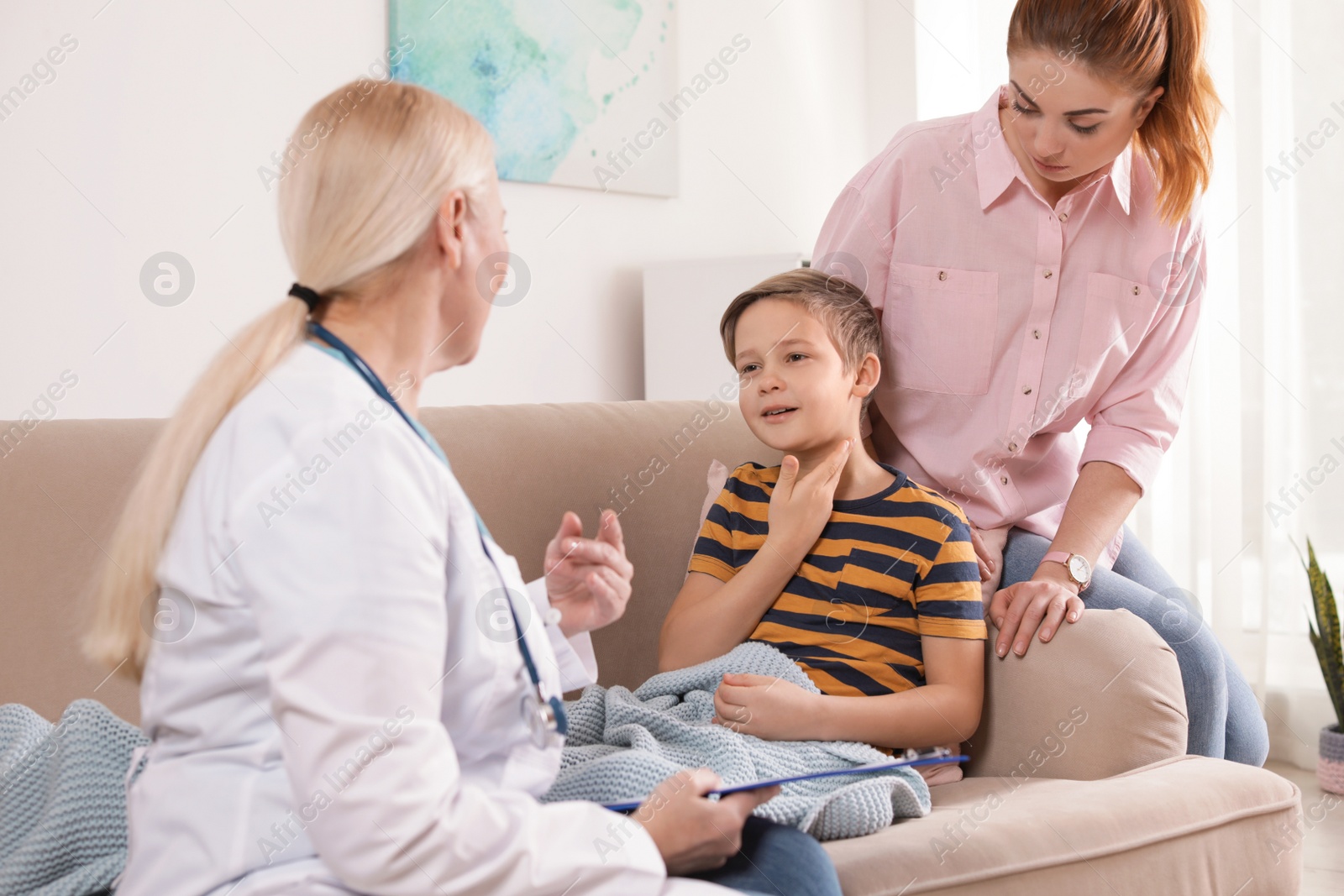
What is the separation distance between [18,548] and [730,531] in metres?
0.95

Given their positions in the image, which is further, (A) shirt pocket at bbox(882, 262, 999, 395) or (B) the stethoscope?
(A) shirt pocket at bbox(882, 262, 999, 395)

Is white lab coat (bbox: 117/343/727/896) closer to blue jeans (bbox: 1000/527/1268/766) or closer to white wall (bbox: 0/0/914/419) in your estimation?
blue jeans (bbox: 1000/527/1268/766)

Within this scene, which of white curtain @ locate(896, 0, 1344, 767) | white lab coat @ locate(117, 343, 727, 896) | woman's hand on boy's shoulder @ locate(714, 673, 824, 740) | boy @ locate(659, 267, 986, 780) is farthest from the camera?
white curtain @ locate(896, 0, 1344, 767)

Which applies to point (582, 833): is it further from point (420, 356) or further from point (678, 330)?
point (678, 330)

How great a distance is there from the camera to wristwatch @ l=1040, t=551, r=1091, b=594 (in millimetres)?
1597

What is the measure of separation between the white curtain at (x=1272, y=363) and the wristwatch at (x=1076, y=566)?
186 cm

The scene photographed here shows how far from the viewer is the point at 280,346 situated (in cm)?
85

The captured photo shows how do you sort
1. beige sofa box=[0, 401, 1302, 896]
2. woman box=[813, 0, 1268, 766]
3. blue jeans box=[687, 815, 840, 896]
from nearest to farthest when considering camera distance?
blue jeans box=[687, 815, 840, 896] → beige sofa box=[0, 401, 1302, 896] → woman box=[813, 0, 1268, 766]

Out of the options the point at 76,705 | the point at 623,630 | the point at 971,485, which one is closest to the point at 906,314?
the point at 971,485

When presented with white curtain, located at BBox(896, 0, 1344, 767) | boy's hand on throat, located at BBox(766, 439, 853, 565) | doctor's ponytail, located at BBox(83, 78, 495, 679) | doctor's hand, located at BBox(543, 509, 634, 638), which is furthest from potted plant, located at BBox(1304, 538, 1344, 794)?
doctor's ponytail, located at BBox(83, 78, 495, 679)

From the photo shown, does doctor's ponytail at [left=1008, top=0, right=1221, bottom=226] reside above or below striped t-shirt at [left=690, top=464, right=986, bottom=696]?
above

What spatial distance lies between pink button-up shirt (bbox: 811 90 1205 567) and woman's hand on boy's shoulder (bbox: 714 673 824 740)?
0.58m

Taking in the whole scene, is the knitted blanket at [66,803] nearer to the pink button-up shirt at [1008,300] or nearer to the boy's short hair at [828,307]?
the boy's short hair at [828,307]

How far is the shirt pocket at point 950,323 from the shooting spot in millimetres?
1749
